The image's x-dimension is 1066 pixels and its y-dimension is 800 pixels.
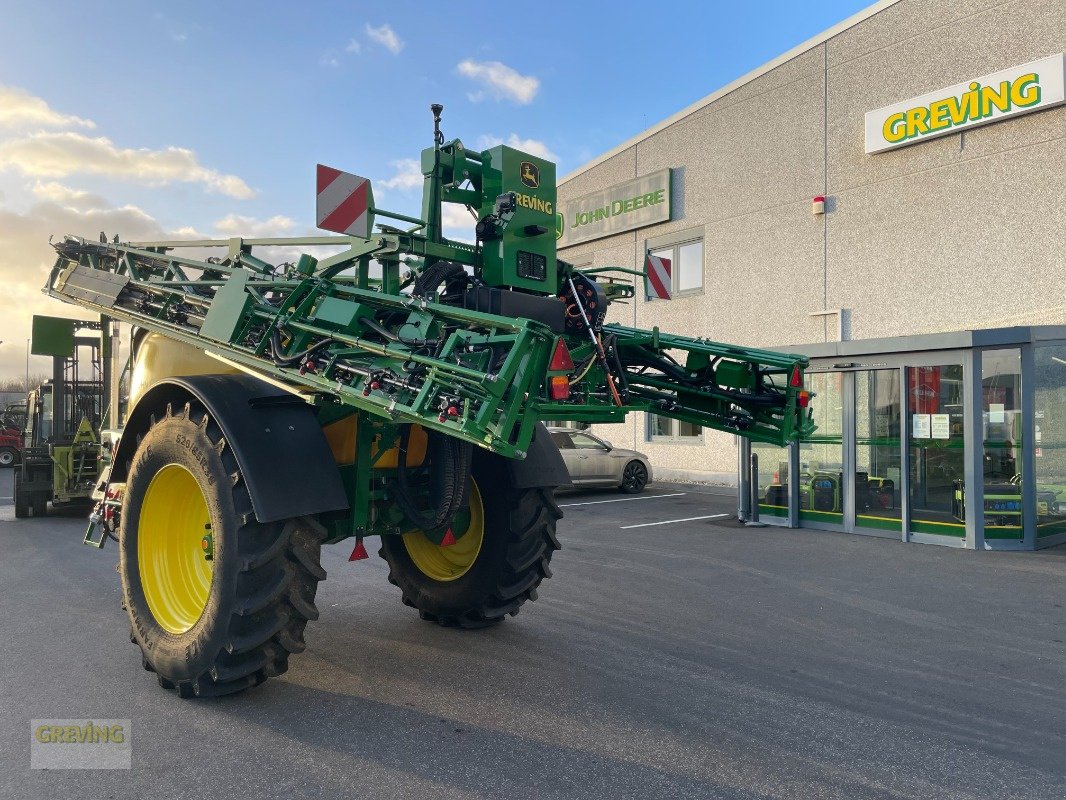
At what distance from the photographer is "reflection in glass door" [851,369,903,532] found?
35.3 ft

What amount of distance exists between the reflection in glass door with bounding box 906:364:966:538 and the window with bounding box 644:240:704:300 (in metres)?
8.37

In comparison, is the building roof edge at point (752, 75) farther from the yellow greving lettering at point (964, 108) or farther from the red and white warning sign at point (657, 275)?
the red and white warning sign at point (657, 275)

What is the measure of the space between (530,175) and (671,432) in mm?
14561

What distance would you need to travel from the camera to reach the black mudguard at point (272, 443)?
13.6 feet

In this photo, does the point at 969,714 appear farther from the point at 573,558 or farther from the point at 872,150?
the point at 872,150

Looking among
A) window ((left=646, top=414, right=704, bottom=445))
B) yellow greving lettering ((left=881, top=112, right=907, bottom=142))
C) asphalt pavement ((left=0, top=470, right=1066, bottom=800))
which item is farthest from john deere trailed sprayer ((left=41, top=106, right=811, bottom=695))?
window ((left=646, top=414, right=704, bottom=445))

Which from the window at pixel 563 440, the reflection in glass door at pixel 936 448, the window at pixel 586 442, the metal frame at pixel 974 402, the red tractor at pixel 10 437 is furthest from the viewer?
the red tractor at pixel 10 437

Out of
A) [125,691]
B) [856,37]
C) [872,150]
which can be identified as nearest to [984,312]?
[872,150]

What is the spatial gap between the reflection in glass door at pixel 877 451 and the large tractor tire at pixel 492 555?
6.75 metres

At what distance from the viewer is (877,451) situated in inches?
432

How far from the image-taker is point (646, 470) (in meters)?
16.5

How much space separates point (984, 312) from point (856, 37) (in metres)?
5.95

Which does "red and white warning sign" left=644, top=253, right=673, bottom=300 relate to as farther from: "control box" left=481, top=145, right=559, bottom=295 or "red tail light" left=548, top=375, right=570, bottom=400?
"red tail light" left=548, top=375, right=570, bottom=400

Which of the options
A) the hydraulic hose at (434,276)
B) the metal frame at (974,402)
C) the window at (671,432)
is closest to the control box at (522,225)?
the hydraulic hose at (434,276)
